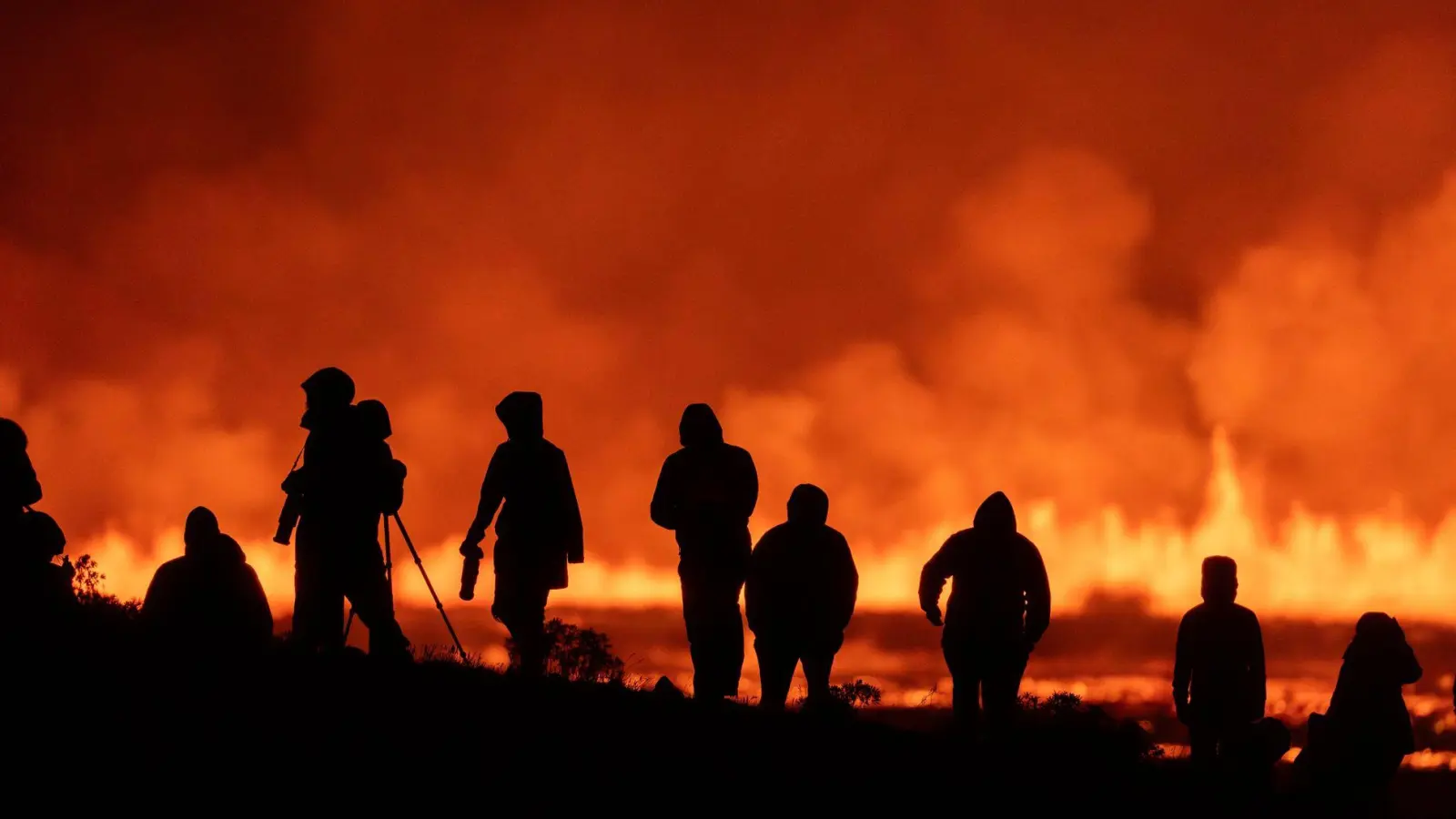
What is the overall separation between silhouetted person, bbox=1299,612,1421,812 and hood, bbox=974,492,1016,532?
3721mm

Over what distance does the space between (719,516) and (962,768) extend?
504 centimetres

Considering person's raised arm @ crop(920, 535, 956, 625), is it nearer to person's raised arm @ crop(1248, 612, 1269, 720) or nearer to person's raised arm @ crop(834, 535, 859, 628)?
person's raised arm @ crop(834, 535, 859, 628)

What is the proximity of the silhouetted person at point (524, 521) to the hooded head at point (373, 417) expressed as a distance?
1.32 metres

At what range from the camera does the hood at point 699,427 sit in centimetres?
1912

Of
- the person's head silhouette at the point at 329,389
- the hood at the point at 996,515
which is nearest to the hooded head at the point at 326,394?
the person's head silhouette at the point at 329,389

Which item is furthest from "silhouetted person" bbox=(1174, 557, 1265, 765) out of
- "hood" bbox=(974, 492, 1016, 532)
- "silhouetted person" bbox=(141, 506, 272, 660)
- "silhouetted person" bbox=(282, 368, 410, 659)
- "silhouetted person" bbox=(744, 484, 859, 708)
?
"silhouetted person" bbox=(141, 506, 272, 660)

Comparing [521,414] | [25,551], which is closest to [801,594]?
[521,414]

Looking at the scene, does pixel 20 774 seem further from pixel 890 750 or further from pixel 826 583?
Answer: pixel 826 583

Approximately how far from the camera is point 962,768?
1484 cm

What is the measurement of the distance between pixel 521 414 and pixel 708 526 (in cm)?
237

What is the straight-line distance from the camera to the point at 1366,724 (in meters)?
16.9

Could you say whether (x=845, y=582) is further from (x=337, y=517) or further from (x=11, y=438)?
(x=11, y=438)

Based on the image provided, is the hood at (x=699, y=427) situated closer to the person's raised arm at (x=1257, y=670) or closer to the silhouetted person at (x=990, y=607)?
the silhouetted person at (x=990, y=607)

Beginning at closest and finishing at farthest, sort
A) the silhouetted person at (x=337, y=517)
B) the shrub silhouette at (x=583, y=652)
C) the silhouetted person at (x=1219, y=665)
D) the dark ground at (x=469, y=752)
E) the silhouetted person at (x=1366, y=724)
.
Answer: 1. the dark ground at (x=469, y=752)
2. the silhouetted person at (x=1366, y=724)
3. the silhouetted person at (x=337, y=517)
4. the silhouetted person at (x=1219, y=665)
5. the shrub silhouette at (x=583, y=652)
